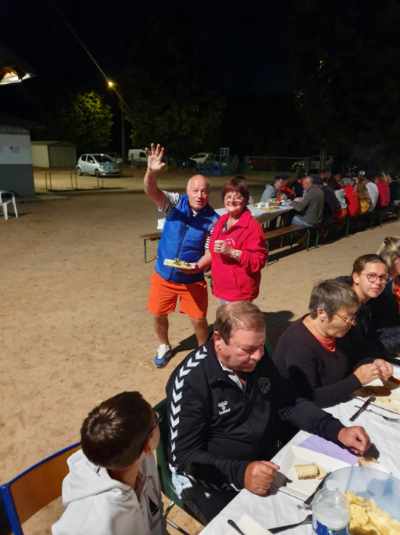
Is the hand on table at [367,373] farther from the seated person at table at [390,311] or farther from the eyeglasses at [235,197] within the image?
the eyeglasses at [235,197]

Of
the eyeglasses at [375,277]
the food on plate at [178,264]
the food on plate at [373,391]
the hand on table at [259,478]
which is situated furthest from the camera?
the food on plate at [178,264]

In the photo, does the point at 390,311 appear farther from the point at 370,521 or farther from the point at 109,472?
the point at 109,472

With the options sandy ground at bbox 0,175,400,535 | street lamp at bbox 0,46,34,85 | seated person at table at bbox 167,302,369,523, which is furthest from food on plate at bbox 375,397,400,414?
street lamp at bbox 0,46,34,85

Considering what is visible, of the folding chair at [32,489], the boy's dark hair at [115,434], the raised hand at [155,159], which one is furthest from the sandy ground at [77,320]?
the raised hand at [155,159]

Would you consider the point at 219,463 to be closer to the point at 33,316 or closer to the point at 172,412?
the point at 172,412

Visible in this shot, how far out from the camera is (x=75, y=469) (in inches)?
61.6

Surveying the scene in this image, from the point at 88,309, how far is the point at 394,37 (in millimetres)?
22725

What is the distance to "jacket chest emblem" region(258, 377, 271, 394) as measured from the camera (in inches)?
87.4

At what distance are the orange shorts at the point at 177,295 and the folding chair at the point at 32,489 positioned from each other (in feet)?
7.33

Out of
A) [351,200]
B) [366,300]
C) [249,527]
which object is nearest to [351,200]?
[351,200]

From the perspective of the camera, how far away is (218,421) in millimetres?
2076

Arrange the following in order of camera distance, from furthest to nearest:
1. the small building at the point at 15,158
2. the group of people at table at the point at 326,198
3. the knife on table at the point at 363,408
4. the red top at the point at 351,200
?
1. the small building at the point at 15,158
2. the red top at the point at 351,200
3. the group of people at table at the point at 326,198
4. the knife on table at the point at 363,408

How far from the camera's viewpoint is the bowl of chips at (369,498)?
148 cm

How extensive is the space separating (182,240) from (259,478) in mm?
2504
